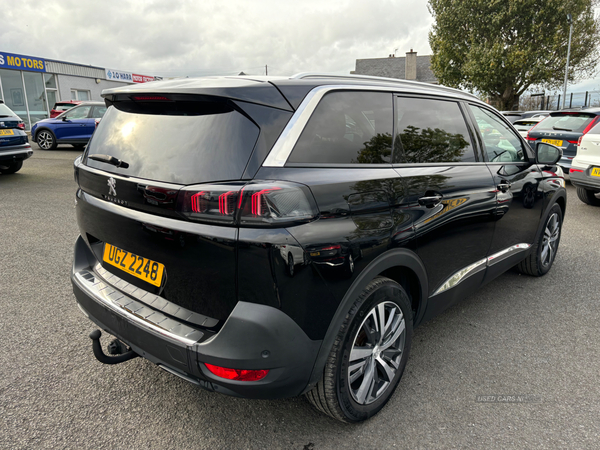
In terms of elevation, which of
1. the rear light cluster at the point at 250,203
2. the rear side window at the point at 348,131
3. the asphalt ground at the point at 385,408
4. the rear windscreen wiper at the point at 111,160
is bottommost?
the asphalt ground at the point at 385,408

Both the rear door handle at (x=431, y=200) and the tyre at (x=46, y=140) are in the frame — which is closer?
the rear door handle at (x=431, y=200)

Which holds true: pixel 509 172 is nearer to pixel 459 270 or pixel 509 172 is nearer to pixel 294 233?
pixel 459 270

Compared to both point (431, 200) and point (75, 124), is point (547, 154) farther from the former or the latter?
point (75, 124)

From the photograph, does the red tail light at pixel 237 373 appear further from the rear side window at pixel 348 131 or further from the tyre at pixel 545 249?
the tyre at pixel 545 249

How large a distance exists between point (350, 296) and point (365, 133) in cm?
87

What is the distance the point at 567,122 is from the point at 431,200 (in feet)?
29.1

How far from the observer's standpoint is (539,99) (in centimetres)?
3422

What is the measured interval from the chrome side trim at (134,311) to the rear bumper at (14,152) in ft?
27.2

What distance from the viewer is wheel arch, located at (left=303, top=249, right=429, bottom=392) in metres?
1.91

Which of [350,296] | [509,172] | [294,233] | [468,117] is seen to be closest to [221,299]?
[294,233]

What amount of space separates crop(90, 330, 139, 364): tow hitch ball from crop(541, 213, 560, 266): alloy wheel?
378 cm

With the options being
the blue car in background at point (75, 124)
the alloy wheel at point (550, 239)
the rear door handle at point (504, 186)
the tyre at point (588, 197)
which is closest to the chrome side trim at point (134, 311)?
the rear door handle at point (504, 186)

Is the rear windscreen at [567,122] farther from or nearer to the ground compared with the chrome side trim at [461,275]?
farther from the ground

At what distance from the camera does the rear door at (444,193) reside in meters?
2.41
